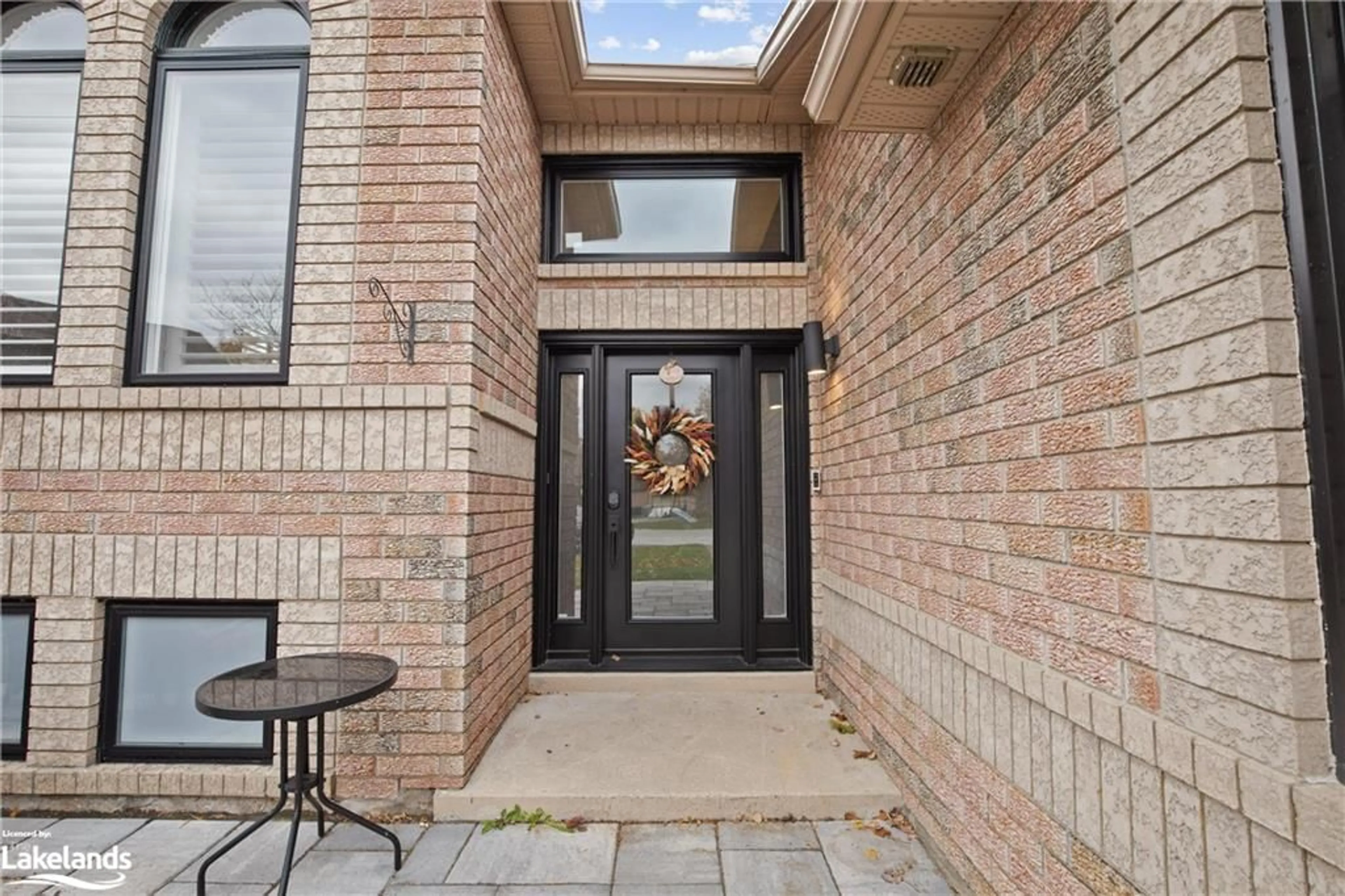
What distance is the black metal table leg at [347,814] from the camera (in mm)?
2000

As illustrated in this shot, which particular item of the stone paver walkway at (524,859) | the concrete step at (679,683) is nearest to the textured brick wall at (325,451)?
the stone paver walkway at (524,859)

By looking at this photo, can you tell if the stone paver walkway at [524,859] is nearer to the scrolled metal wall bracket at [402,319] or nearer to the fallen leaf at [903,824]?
the fallen leaf at [903,824]

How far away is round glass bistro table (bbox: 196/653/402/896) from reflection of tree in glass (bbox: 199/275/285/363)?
1259 mm

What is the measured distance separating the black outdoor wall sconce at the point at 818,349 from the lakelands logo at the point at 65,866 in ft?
10.9

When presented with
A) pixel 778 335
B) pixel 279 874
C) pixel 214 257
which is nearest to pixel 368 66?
pixel 214 257

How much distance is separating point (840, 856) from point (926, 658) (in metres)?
0.71

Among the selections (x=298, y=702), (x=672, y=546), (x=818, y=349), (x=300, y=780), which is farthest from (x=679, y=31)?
(x=300, y=780)

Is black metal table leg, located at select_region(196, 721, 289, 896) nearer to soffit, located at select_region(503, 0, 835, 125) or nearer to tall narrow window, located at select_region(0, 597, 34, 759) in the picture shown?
tall narrow window, located at select_region(0, 597, 34, 759)

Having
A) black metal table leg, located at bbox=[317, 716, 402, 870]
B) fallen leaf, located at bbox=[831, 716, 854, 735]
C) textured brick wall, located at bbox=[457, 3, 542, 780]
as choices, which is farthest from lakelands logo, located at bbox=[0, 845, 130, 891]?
fallen leaf, located at bbox=[831, 716, 854, 735]

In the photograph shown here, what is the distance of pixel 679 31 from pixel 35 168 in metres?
2.98

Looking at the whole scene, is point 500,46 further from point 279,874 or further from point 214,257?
point 279,874

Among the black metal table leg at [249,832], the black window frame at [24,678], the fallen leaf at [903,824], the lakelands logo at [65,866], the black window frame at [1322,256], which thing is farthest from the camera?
the black window frame at [24,678]

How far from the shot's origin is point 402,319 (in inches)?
96.0

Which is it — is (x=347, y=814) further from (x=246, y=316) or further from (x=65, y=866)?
(x=246, y=316)
